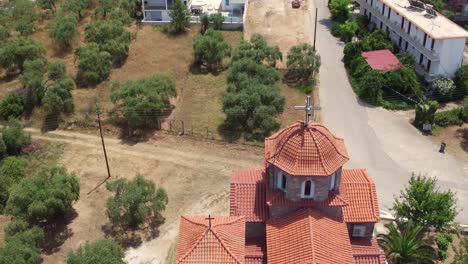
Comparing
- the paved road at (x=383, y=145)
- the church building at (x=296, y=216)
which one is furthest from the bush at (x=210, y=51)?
the church building at (x=296, y=216)

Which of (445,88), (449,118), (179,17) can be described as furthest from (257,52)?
(449,118)

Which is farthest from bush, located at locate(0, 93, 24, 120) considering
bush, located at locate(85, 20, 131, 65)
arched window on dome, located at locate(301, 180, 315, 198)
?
arched window on dome, located at locate(301, 180, 315, 198)

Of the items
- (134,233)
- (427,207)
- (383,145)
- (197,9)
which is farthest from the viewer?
(197,9)

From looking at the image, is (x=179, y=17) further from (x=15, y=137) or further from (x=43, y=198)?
(x=43, y=198)

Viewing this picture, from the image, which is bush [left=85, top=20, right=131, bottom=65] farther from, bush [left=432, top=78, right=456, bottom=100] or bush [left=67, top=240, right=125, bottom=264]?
bush [left=432, top=78, right=456, bottom=100]

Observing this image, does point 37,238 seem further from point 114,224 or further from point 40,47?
point 40,47

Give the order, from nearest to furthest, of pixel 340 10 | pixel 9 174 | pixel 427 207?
1. pixel 427 207
2. pixel 9 174
3. pixel 340 10

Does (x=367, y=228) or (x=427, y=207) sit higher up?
(x=367, y=228)
